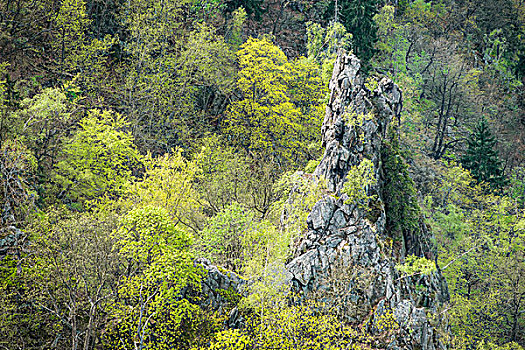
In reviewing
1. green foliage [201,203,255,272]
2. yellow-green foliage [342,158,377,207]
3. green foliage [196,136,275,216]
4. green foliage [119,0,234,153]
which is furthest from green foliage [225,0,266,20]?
green foliage [201,203,255,272]

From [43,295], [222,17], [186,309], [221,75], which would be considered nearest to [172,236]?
[186,309]

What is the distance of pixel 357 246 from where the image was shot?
106ft

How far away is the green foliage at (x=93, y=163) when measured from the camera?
33.0 meters

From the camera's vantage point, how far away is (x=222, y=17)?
5538 centimetres

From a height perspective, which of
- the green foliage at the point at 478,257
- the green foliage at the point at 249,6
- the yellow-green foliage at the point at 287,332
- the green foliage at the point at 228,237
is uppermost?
the green foliage at the point at 249,6

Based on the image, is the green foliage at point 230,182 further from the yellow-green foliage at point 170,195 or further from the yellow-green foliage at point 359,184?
the yellow-green foliage at point 359,184

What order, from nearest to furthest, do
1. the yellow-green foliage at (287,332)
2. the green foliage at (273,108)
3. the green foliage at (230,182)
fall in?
the yellow-green foliage at (287,332), the green foliage at (230,182), the green foliage at (273,108)

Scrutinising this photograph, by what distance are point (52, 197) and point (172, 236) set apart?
12664 mm

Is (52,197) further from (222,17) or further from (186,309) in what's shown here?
(222,17)

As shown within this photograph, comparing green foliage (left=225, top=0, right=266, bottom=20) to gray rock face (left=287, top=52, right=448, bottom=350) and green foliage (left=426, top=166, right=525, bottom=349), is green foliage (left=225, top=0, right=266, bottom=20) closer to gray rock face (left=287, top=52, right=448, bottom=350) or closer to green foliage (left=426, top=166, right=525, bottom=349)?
gray rock face (left=287, top=52, right=448, bottom=350)

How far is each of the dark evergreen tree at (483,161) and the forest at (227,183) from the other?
291 millimetres

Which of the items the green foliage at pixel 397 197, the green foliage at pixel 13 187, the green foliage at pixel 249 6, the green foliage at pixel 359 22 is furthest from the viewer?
the green foliage at pixel 359 22

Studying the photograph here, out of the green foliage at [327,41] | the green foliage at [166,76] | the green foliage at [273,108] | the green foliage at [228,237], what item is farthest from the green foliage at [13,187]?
the green foliage at [327,41]

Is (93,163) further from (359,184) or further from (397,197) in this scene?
(397,197)
